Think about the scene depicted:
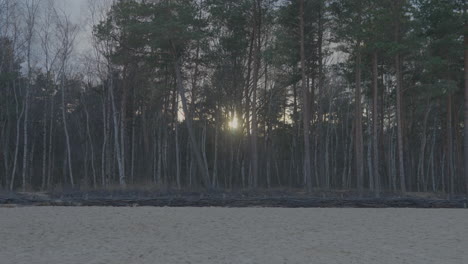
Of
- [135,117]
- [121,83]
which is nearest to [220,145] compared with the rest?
[135,117]

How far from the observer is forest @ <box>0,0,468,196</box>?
21125mm

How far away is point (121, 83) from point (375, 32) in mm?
16391

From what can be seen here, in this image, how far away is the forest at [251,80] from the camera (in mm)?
21125

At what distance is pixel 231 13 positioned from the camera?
22.6 m
